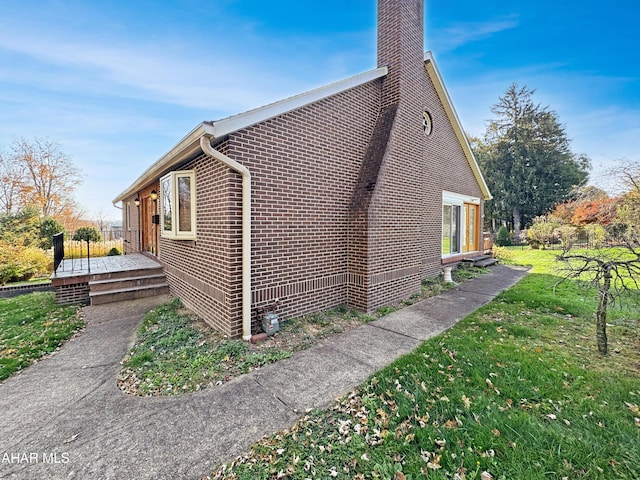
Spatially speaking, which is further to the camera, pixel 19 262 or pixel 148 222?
pixel 19 262

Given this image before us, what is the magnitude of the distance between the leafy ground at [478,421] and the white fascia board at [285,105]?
4.02 metres

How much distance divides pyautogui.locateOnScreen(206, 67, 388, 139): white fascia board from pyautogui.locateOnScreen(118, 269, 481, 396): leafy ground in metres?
3.28

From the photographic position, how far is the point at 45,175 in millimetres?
20797

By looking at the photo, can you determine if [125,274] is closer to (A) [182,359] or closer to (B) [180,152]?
(B) [180,152]

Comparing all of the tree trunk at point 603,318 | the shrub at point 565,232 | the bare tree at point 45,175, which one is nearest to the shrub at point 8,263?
the bare tree at point 45,175

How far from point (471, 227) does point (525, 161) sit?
22.9m

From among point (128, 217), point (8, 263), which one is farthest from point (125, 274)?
point (128, 217)

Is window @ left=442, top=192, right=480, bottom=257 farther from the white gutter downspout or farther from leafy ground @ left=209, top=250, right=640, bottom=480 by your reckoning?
the white gutter downspout

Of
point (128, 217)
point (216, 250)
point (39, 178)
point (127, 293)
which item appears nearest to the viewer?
point (216, 250)

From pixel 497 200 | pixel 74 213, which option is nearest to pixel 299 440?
pixel 74 213

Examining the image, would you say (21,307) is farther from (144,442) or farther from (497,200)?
(497,200)

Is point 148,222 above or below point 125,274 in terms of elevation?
above

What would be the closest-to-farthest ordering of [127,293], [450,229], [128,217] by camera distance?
[127,293]
[450,229]
[128,217]

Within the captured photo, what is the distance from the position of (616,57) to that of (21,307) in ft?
70.9
